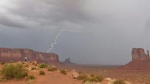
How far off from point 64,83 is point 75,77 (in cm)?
331

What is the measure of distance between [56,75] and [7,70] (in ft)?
19.0

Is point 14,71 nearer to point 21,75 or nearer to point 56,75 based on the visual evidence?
point 21,75

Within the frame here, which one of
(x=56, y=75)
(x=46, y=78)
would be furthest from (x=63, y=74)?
(x=46, y=78)

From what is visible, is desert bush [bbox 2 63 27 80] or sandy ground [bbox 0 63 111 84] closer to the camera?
sandy ground [bbox 0 63 111 84]

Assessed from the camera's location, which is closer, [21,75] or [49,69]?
[21,75]

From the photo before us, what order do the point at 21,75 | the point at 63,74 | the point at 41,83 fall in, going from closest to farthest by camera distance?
the point at 41,83 < the point at 21,75 < the point at 63,74

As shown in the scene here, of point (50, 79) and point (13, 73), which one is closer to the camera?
point (50, 79)

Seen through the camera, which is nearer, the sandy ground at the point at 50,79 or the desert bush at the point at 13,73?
the sandy ground at the point at 50,79

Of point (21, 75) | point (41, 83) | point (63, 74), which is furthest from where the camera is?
point (63, 74)

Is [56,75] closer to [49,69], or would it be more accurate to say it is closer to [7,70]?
[49,69]

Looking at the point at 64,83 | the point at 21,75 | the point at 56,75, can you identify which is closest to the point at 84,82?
the point at 64,83

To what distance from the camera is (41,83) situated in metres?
27.9

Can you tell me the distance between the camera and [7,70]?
29.9 m

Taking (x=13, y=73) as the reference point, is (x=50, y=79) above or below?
below
